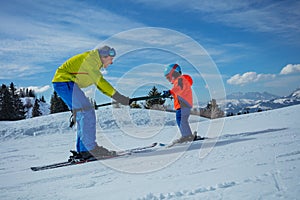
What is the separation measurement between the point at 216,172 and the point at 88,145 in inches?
95.2

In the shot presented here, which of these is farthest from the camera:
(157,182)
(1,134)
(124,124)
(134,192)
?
(124,124)

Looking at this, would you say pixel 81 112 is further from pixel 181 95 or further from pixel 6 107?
pixel 6 107

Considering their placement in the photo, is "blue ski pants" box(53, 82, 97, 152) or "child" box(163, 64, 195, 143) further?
"child" box(163, 64, 195, 143)

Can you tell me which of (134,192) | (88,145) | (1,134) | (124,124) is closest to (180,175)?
(134,192)

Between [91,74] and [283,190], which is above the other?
[91,74]

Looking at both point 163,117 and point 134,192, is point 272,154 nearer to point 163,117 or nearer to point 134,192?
point 134,192

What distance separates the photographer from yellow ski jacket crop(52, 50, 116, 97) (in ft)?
14.6

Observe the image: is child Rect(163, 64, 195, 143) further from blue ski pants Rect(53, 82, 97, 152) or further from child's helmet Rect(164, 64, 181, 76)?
blue ski pants Rect(53, 82, 97, 152)

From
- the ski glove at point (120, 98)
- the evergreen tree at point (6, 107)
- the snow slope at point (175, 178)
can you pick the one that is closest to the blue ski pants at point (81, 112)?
the ski glove at point (120, 98)

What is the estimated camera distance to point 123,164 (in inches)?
141

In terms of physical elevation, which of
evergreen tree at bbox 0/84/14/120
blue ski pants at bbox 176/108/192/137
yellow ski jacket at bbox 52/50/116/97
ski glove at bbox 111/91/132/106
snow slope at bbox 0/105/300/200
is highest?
evergreen tree at bbox 0/84/14/120

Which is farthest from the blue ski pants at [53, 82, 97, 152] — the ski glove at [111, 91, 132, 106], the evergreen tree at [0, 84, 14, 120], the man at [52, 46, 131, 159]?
the evergreen tree at [0, 84, 14, 120]

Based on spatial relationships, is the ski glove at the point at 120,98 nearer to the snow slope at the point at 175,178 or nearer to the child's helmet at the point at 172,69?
the snow slope at the point at 175,178

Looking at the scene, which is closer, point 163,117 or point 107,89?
point 107,89
